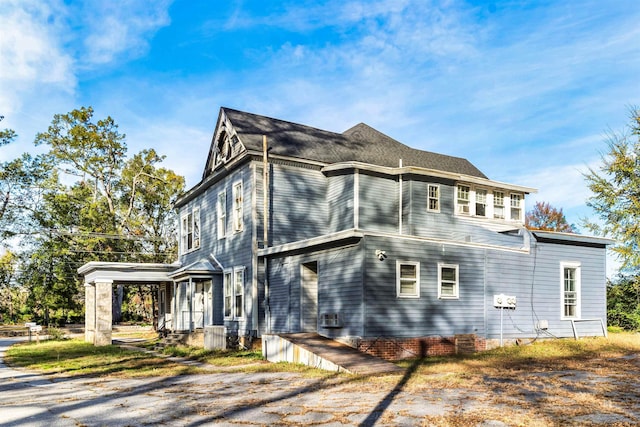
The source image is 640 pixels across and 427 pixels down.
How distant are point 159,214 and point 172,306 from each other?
1764 centimetres

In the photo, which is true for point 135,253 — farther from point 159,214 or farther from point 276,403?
point 276,403

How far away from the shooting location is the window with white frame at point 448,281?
58.8 feet

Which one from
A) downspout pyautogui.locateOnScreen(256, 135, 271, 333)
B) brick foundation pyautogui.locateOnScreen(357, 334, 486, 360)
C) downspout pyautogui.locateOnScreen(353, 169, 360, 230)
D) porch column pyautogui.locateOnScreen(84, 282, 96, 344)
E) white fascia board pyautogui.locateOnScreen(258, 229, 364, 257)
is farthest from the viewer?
porch column pyautogui.locateOnScreen(84, 282, 96, 344)

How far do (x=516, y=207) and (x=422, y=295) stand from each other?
1038 cm

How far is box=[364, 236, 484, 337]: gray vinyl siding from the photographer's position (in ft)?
54.1

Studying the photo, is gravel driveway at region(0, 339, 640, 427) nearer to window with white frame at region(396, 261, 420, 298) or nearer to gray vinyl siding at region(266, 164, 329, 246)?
window with white frame at region(396, 261, 420, 298)

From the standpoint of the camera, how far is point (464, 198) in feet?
77.6

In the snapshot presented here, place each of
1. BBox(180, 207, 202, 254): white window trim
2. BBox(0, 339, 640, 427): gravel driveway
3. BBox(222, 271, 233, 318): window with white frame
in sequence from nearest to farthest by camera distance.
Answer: BBox(0, 339, 640, 427): gravel driveway, BBox(222, 271, 233, 318): window with white frame, BBox(180, 207, 202, 254): white window trim

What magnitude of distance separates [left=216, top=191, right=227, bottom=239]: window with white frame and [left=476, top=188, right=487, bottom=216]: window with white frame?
10742 mm

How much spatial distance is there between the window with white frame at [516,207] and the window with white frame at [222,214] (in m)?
12.7

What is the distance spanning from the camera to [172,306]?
1192 inches

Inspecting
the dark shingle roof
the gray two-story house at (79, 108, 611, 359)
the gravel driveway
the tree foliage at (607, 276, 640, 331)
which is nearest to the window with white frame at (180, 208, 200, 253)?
the gray two-story house at (79, 108, 611, 359)

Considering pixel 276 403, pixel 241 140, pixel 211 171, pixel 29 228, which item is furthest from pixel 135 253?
pixel 276 403

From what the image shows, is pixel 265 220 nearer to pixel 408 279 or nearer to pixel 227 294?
pixel 227 294
